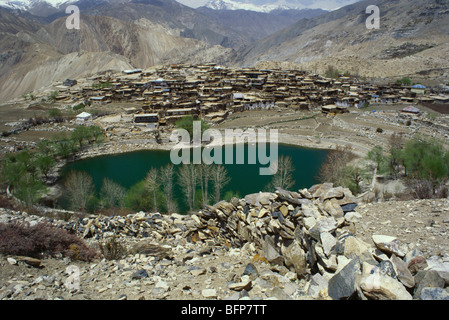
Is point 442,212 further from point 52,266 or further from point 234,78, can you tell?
point 234,78

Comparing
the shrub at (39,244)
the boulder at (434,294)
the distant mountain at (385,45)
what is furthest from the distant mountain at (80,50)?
the boulder at (434,294)

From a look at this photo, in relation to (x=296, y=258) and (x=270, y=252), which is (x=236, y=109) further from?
(x=296, y=258)

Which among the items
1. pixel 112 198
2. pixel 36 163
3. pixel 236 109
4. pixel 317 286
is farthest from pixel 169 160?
pixel 317 286

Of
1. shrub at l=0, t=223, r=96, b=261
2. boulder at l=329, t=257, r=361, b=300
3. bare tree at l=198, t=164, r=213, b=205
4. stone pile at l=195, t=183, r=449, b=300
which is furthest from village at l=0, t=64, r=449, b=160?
boulder at l=329, t=257, r=361, b=300

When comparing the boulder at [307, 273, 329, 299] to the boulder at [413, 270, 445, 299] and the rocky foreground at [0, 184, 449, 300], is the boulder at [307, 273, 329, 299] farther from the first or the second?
the boulder at [413, 270, 445, 299]

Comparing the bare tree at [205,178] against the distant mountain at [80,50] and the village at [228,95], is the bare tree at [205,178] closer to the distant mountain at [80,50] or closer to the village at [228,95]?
the village at [228,95]
